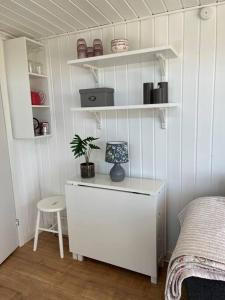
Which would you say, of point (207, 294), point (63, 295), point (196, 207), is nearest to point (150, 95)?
point (196, 207)

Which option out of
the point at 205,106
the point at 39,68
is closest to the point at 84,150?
the point at 39,68

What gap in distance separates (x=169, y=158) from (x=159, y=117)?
363mm

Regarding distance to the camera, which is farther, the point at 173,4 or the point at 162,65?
the point at 162,65

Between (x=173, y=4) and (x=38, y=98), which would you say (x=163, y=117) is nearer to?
(x=173, y=4)

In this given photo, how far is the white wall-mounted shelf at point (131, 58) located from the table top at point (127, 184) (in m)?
0.90

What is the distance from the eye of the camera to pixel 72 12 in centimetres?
180

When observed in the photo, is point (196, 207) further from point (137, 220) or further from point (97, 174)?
point (97, 174)

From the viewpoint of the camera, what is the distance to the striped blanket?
102 cm

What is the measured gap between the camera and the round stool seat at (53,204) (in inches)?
Answer: 89.0

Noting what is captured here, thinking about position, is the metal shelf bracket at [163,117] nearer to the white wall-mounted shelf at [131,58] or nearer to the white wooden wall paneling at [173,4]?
the white wall-mounted shelf at [131,58]

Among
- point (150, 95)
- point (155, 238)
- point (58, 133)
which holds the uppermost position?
point (150, 95)

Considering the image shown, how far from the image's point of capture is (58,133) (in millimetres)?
2498

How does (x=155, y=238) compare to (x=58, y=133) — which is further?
(x=58, y=133)

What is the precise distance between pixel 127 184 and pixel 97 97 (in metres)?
0.77
